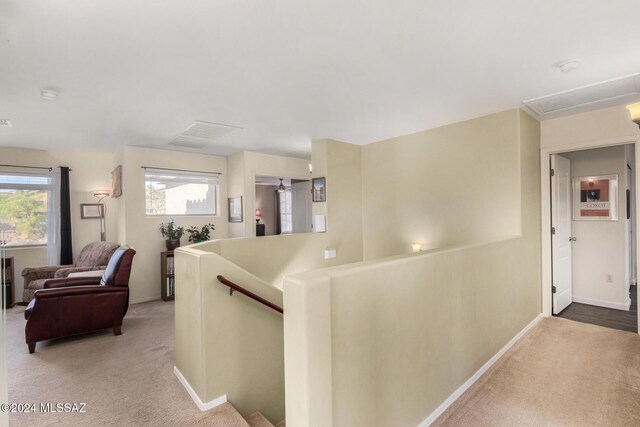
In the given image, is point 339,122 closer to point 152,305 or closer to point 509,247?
point 509,247

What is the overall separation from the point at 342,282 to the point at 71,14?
208cm

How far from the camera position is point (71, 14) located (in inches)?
67.2

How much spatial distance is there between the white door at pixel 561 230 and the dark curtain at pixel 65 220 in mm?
7129

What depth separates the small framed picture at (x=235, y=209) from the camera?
544 centimetres

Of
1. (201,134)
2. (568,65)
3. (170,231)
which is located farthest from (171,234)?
(568,65)

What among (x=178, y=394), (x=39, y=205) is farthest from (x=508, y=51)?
(x=39, y=205)

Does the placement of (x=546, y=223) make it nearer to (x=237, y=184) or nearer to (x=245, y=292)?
(x=245, y=292)

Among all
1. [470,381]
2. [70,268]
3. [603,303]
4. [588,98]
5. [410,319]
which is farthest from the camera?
[70,268]

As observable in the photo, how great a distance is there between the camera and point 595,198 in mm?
4301

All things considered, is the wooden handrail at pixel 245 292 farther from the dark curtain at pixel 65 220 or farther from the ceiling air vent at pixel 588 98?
the dark curtain at pixel 65 220

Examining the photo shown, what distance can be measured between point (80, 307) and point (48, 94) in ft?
7.05

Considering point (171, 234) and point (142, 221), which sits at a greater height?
point (142, 221)

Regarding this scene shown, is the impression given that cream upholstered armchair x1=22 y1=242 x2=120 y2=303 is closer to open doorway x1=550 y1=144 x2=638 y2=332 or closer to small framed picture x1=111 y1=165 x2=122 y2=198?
small framed picture x1=111 y1=165 x2=122 y2=198

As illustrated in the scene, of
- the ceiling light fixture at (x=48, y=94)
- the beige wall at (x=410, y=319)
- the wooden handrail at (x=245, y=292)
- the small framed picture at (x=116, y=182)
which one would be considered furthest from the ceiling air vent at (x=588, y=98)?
the small framed picture at (x=116, y=182)
